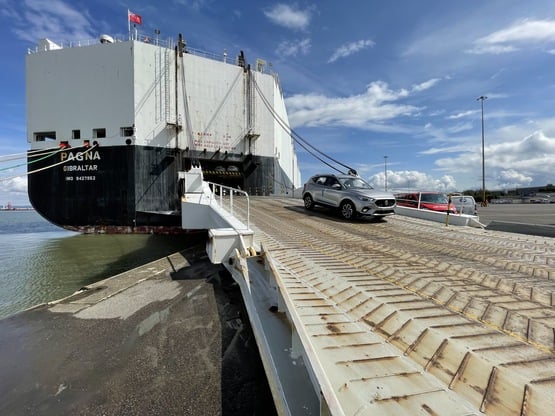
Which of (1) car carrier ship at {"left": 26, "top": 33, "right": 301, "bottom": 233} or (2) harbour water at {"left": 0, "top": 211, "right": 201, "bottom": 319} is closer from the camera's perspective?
(2) harbour water at {"left": 0, "top": 211, "right": 201, "bottom": 319}

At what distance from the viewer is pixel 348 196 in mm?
10047

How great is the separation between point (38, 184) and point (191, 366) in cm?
1900

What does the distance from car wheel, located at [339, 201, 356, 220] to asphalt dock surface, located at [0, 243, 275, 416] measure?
17.5 ft

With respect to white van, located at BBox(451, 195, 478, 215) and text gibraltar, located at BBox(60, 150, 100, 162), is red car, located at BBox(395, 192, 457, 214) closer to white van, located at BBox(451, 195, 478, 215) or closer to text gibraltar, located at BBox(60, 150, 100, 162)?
white van, located at BBox(451, 195, 478, 215)

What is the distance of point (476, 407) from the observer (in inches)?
71.0

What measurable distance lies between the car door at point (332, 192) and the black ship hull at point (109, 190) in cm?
953

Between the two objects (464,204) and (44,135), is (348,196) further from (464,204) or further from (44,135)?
(44,135)

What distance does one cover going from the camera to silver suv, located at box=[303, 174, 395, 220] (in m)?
9.51

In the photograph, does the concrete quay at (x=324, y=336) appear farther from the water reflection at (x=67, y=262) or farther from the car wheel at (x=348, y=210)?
the car wheel at (x=348, y=210)

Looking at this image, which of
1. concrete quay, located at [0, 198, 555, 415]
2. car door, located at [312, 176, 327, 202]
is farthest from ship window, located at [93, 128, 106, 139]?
concrete quay, located at [0, 198, 555, 415]

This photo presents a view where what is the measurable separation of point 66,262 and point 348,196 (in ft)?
35.3

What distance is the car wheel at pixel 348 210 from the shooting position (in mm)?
9891

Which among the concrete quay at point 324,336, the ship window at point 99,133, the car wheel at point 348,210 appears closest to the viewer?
the concrete quay at point 324,336

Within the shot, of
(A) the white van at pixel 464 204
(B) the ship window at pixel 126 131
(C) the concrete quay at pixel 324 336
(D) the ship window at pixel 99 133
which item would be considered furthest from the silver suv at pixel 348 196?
(D) the ship window at pixel 99 133
